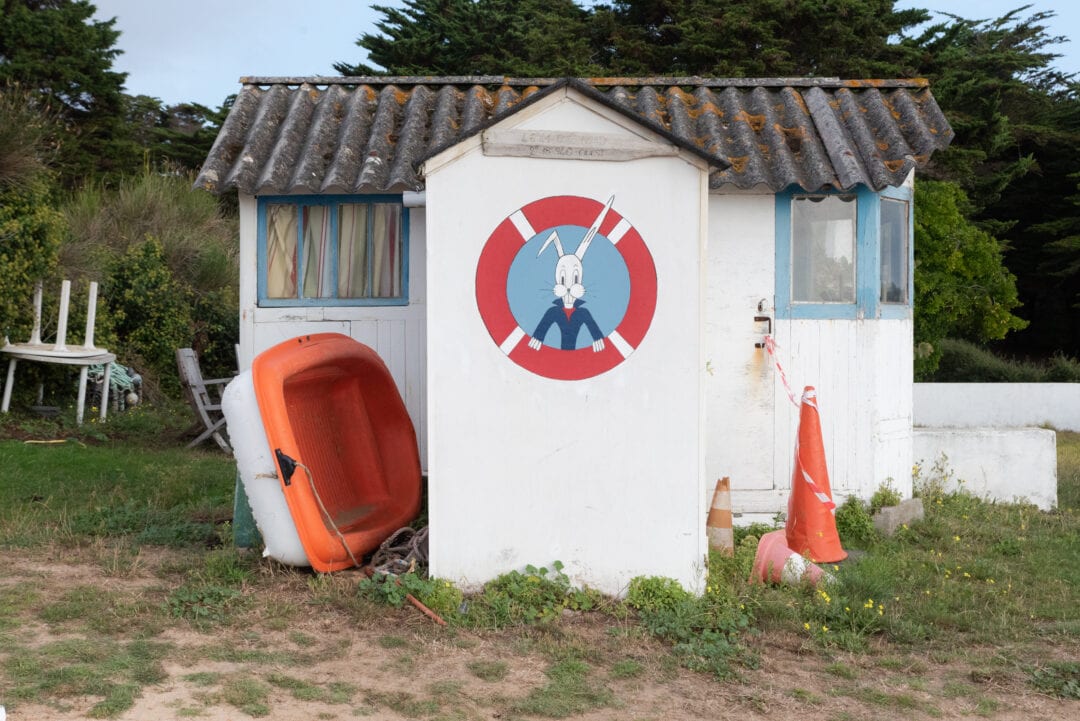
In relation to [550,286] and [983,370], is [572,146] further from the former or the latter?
[983,370]

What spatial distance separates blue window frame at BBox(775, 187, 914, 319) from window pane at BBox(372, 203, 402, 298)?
114 inches

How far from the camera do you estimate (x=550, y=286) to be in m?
6.00

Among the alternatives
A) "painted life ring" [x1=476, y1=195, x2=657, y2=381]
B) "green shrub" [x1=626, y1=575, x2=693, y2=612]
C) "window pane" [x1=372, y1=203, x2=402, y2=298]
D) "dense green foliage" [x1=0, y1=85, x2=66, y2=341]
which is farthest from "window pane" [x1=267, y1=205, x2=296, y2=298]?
"dense green foliage" [x1=0, y1=85, x2=66, y2=341]

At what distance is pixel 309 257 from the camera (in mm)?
7844

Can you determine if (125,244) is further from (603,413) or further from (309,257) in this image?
(603,413)

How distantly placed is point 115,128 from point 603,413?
2999cm

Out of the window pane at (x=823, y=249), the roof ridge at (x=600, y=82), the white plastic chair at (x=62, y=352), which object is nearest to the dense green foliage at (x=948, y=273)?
the roof ridge at (x=600, y=82)

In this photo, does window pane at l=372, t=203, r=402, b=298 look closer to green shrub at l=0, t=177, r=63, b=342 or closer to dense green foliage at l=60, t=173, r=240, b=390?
green shrub at l=0, t=177, r=63, b=342

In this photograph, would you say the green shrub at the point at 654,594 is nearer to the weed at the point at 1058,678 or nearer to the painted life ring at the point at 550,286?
the painted life ring at the point at 550,286

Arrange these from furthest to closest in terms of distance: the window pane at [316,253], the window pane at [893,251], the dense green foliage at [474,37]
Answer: the dense green foliage at [474,37] → the window pane at [893,251] → the window pane at [316,253]

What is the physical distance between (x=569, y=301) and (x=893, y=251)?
372 cm

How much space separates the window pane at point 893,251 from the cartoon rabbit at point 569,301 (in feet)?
11.0

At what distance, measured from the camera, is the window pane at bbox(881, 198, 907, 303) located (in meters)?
8.41

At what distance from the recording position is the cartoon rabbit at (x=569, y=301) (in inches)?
235
